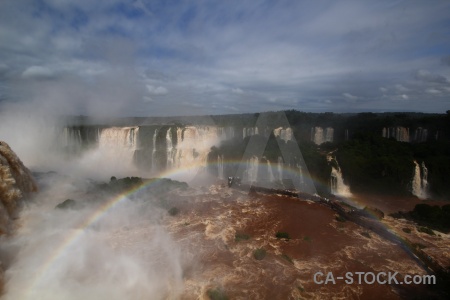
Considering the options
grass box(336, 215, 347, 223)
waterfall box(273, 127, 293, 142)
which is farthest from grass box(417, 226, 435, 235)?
waterfall box(273, 127, 293, 142)

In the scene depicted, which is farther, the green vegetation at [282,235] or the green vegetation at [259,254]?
the green vegetation at [282,235]

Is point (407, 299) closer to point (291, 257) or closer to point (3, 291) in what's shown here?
point (291, 257)

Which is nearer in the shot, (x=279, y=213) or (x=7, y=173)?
(x=7, y=173)

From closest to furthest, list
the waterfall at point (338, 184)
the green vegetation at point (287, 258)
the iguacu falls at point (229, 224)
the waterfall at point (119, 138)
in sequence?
the iguacu falls at point (229, 224), the green vegetation at point (287, 258), the waterfall at point (338, 184), the waterfall at point (119, 138)

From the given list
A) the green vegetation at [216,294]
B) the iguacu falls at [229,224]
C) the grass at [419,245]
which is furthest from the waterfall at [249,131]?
the green vegetation at [216,294]

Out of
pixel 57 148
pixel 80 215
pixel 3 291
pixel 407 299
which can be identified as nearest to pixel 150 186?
pixel 80 215

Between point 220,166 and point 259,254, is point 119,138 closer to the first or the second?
point 220,166

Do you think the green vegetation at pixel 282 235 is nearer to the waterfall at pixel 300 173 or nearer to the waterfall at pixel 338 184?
the waterfall at pixel 300 173
